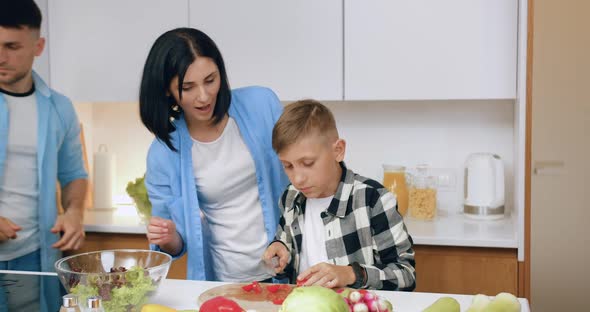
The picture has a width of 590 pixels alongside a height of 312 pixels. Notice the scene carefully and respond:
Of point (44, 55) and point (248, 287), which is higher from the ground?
point (44, 55)

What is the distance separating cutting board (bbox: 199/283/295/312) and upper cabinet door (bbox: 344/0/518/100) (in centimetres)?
130

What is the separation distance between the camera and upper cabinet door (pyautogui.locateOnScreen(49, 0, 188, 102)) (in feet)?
8.79

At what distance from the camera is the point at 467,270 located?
7.42 feet

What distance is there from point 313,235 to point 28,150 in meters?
1.05

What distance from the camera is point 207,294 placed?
1.33 m

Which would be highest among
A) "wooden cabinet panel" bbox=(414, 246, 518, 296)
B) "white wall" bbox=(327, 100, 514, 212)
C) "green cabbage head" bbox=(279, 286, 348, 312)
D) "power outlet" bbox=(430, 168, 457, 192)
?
"white wall" bbox=(327, 100, 514, 212)

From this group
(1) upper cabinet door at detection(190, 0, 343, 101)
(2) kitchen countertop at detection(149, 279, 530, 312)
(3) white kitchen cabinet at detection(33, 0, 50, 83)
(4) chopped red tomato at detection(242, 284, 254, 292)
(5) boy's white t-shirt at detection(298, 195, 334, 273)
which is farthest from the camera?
(3) white kitchen cabinet at detection(33, 0, 50, 83)

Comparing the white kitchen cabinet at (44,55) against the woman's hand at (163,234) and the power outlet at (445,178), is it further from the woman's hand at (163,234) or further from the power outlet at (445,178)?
the power outlet at (445,178)

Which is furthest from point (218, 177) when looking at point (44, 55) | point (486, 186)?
point (44, 55)

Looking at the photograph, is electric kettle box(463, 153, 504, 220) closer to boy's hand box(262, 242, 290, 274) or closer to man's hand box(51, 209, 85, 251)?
boy's hand box(262, 242, 290, 274)

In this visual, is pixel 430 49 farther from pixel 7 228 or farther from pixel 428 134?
pixel 7 228

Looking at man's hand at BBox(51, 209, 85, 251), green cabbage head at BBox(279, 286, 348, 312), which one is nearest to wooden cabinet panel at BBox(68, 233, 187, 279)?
man's hand at BBox(51, 209, 85, 251)

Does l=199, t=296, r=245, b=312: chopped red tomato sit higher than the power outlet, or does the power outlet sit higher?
the power outlet

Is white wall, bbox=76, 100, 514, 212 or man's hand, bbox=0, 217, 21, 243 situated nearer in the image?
man's hand, bbox=0, 217, 21, 243
